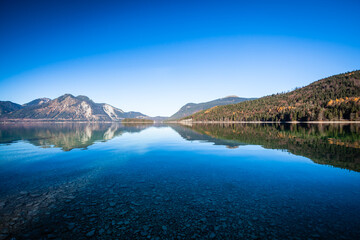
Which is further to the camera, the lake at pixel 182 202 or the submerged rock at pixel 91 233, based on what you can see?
the lake at pixel 182 202

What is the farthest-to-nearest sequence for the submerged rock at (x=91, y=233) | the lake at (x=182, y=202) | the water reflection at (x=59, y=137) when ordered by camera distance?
the water reflection at (x=59, y=137), the lake at (x=182, y=202), the submerged rock at (x=91, y=233)

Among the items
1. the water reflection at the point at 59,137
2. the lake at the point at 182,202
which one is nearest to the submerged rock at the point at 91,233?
the lake at the point at 182,202

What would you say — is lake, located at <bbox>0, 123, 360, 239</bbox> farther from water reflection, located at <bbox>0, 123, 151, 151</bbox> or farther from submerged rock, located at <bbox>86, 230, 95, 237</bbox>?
water reflection, located at <bbox>0, 123, 151, 151</bbox>

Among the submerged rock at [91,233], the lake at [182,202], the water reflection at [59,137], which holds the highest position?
the water reflection at [59,137]

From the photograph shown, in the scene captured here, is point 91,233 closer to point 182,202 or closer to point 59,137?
point 182,202

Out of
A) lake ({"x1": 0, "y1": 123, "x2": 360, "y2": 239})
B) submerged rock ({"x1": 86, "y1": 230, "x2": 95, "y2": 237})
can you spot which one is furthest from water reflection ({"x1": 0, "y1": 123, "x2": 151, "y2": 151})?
submerged rock ({"x1": 86, "y1": 230, "x2": 95, "y2": 237})

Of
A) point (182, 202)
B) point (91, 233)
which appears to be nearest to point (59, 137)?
point (91, 233)

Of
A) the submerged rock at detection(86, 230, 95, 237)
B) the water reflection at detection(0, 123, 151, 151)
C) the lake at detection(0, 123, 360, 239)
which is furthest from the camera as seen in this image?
the water reflection at detection(0, 123, 151, 151)

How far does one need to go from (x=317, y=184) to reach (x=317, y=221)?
7.31m

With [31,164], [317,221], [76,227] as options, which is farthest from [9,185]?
[317,221]

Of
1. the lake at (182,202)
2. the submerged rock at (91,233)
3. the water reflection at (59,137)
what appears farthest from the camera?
the water reflection at (59,137)

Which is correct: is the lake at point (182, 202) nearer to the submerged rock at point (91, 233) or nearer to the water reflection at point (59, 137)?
the submerged rock at point (91, 233)

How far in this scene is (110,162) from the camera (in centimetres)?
2464

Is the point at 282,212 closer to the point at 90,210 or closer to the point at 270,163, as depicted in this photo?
the point at 90,210
